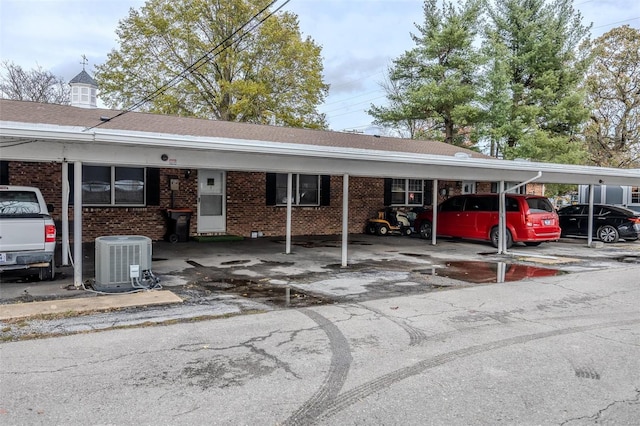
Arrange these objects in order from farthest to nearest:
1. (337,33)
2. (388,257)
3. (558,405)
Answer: (388,257), (337,33), (558,405)

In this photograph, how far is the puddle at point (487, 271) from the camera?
9250mm

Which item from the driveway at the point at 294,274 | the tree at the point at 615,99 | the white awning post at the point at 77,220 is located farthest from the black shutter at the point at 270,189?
the tree at the point at 615,99

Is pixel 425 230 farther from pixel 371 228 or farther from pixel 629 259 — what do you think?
pixel 629 259

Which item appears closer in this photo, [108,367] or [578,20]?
[108,367]

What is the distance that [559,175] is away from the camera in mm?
14039

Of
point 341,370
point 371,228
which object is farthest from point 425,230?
point 341,370

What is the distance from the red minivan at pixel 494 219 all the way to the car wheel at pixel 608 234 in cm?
342

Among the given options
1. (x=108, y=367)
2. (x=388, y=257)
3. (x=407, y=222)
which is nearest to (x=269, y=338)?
(x=108, y=367)

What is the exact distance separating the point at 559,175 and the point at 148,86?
66.4 ft

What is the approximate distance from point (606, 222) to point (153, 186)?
50.4 feet

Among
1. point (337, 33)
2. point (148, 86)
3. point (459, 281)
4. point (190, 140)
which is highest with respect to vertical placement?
point (148, 86)

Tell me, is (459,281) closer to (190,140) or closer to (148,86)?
(190,140)

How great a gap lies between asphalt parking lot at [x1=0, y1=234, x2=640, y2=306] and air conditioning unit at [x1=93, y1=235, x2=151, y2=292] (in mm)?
303

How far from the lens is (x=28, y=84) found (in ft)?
95.9
